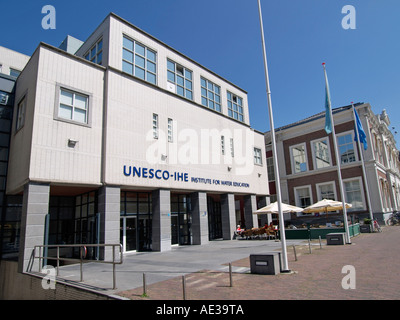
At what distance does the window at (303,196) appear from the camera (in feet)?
121

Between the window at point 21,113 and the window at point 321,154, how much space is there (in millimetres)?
32485

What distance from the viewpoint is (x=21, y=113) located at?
16.7 metres

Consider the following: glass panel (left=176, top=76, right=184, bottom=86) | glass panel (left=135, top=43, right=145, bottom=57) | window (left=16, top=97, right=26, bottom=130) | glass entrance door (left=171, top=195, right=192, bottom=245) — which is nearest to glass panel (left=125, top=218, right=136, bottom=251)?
glass entrance door (left=171, top=195, right=192, bottom=245)

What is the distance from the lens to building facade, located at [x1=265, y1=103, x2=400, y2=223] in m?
31.7

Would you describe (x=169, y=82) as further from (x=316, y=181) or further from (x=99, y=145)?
(x=316, y=181)

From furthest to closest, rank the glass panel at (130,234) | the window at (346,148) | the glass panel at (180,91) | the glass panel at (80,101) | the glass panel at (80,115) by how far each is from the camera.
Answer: the window at (346,148), the glass panel at (180,91), the glass panel at (130,234), the glass panel at (80,101), the glass panel at (80,115)

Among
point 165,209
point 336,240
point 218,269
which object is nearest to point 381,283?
point 218,269

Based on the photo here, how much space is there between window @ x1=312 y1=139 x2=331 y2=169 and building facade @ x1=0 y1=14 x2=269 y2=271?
1515cm

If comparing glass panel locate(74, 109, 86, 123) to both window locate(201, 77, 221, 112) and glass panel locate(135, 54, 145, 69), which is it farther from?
window locate(201, 77, 221, 112)

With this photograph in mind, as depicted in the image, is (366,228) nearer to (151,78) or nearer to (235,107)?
(235,107)

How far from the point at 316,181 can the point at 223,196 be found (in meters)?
16.6

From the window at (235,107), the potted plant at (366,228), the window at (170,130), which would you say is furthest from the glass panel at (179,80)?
the potted plant at (366,228)

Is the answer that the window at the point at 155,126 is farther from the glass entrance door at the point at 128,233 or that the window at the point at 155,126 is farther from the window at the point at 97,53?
the glass entrance door at the point at 128,233

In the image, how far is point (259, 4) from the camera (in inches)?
Result: 462
